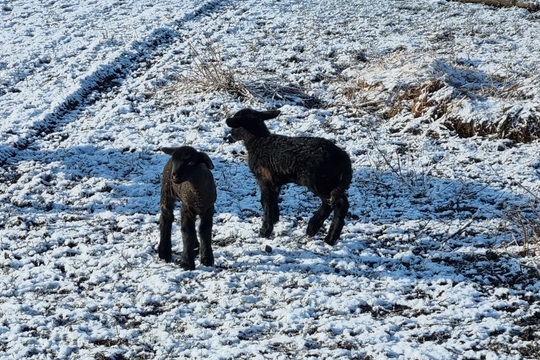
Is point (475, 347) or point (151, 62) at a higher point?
point (151, 62)

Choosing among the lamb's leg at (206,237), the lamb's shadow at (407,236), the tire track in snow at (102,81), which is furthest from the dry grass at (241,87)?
the lamb's leg at (206,237)

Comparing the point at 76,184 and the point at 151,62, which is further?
the point at 151,62

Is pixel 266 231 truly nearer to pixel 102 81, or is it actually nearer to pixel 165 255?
pixel 165 255

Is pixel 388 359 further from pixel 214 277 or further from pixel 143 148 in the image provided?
pixel 143 148

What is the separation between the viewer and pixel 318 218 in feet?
24.8

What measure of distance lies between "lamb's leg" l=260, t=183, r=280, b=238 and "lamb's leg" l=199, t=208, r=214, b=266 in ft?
3.09

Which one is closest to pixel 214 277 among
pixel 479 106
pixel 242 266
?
pixel 242 266

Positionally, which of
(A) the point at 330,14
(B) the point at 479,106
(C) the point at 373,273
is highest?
(A) the point at 330,14

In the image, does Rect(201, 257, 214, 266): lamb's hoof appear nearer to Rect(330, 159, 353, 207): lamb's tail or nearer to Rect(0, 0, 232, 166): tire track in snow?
Rect(330, 159, 353, 207): lamb's tail

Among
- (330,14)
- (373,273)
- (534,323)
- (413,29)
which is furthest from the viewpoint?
(330,14)

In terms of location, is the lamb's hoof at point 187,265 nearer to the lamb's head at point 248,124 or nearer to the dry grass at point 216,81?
the lamb's head at point 248,124

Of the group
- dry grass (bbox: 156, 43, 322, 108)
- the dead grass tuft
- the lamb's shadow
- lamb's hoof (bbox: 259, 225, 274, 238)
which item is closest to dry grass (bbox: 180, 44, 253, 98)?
dry grass (bbox: 156, 43, 322, 108)

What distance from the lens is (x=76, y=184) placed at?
9492 mm

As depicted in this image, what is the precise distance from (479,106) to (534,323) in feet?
18.7
